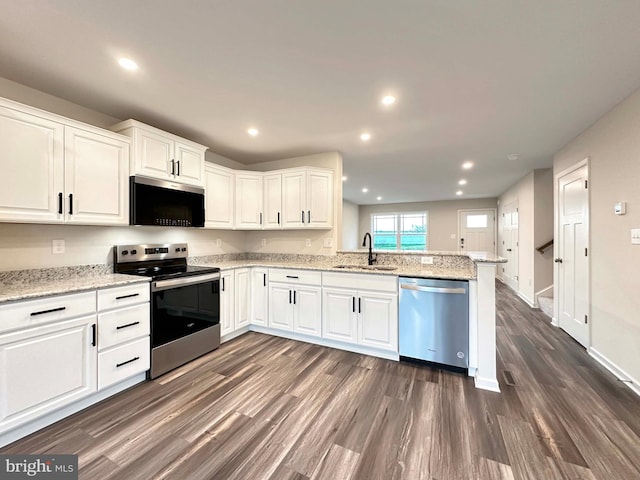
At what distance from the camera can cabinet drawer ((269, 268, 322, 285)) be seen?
3.11 meters

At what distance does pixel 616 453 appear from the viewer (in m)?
1.56

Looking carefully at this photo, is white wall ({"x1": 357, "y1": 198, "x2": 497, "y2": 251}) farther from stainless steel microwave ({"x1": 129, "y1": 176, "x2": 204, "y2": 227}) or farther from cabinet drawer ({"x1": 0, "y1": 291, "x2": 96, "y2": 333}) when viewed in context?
cabinet drawer ({"x1": 0, "y1": 291, "x2": 96, "y2": 333})

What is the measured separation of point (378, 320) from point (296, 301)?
3.29 ft

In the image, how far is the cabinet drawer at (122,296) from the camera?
202cm

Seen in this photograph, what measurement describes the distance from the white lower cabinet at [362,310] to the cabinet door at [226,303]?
1126mm

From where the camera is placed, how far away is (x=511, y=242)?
20.1 feet

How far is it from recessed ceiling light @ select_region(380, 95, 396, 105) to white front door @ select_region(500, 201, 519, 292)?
4.87m

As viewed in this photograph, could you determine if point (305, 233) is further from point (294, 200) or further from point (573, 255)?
point (573, 255)

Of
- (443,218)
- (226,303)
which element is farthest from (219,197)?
(443,218)

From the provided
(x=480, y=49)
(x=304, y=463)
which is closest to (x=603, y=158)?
(x=480, y=49)

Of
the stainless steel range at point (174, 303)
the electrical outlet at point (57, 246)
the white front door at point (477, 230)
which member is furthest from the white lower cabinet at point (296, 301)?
the white front door at point (477, 230)

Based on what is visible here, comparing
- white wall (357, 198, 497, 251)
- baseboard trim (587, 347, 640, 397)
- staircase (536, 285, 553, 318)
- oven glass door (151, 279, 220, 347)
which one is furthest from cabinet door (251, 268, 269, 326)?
white wall (357, 198, 497, 251)

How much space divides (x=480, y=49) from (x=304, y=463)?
272 centimetres

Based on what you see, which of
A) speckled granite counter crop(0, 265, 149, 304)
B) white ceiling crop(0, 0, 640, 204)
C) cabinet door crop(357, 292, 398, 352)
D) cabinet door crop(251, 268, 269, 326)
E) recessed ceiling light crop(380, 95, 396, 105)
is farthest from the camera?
cabinet door crop(251, 268, 269, 326)
